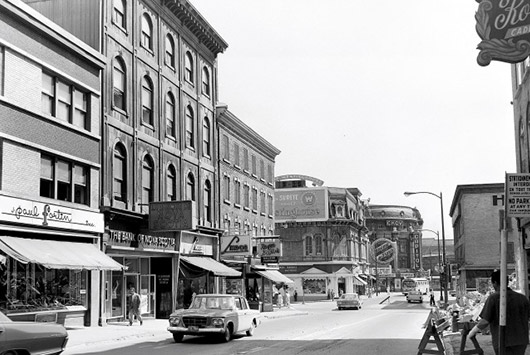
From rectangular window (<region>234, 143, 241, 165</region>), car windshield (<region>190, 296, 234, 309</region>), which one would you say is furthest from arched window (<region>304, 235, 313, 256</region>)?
car windshield (<region>190, 296, 234, 309</region>)

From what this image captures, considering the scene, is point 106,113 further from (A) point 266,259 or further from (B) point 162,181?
(A) point 266,259

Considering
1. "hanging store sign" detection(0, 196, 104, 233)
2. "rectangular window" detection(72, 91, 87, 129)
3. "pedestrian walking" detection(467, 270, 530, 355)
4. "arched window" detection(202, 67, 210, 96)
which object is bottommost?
"pedestrian walking" detection(467, 270, 530, 355)

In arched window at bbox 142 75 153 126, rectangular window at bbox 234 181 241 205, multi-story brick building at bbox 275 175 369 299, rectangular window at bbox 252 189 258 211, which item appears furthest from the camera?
multi-story brick building at bbox 275 175 369 299

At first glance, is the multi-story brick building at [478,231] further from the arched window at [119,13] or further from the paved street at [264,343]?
the arched window at [119,13]

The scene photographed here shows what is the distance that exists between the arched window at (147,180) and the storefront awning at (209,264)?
4.06 metres

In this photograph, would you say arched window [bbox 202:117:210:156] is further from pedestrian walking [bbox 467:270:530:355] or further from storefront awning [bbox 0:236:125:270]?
pedestrian walking [bbox 467:270:530:355]

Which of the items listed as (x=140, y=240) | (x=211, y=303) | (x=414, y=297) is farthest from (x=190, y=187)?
(x=414, y=297)

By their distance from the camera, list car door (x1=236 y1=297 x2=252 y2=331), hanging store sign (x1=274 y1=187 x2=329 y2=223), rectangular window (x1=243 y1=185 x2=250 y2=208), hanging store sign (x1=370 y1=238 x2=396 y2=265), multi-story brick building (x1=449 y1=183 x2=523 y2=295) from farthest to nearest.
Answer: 1. hanging store sign (x1=370 y1=238 x2=396 y2=265)
2. hanging store sign (x1=274 y1=187 x2=329 y2=223)
3. multi-story brick building (x1=449 y1=183 x2=523 y2=295)
4. rectangular window (x1=243 y1=185 x2=250 y2=208)
5. car door (x1=236 y1=297 x2=252 y2=331)

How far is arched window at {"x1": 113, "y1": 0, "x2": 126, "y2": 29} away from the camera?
1186 inches

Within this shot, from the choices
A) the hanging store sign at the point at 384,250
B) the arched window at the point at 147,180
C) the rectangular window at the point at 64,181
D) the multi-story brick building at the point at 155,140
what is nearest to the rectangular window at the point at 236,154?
the multi-story brick building at the point at 155,140

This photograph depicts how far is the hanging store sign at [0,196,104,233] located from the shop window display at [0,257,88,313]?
147 cm

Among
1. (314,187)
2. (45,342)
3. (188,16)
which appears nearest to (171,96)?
(188,16)

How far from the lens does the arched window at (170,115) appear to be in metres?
35.0

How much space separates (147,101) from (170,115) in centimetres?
277
